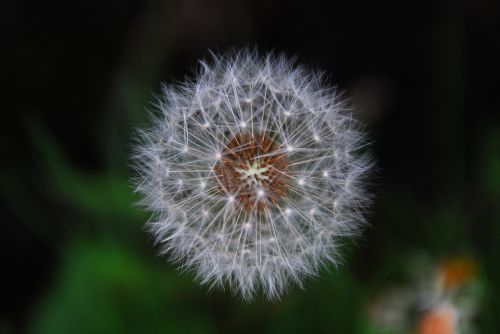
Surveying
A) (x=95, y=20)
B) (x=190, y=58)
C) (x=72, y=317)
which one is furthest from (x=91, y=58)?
(x=72, y=317)

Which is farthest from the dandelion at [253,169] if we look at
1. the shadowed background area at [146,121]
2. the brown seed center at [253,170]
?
the shadowed background area at [146,121]

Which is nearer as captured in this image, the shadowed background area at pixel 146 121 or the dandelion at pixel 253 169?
the dandelion at pixel 253 169

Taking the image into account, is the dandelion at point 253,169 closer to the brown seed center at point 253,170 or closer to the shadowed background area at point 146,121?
the brown seed center at point 253,170

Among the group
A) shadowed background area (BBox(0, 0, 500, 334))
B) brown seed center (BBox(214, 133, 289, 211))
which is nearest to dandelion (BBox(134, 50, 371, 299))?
brown seed center (BBox(214, 133, 289, 211))

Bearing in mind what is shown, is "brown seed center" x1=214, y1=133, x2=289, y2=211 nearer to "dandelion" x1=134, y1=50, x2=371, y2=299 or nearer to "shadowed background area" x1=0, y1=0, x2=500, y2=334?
"dandelion" x1=134, y1=50, x2=371, y2=299

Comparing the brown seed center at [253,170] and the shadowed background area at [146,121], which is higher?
the shadowed background area at [146,121]
